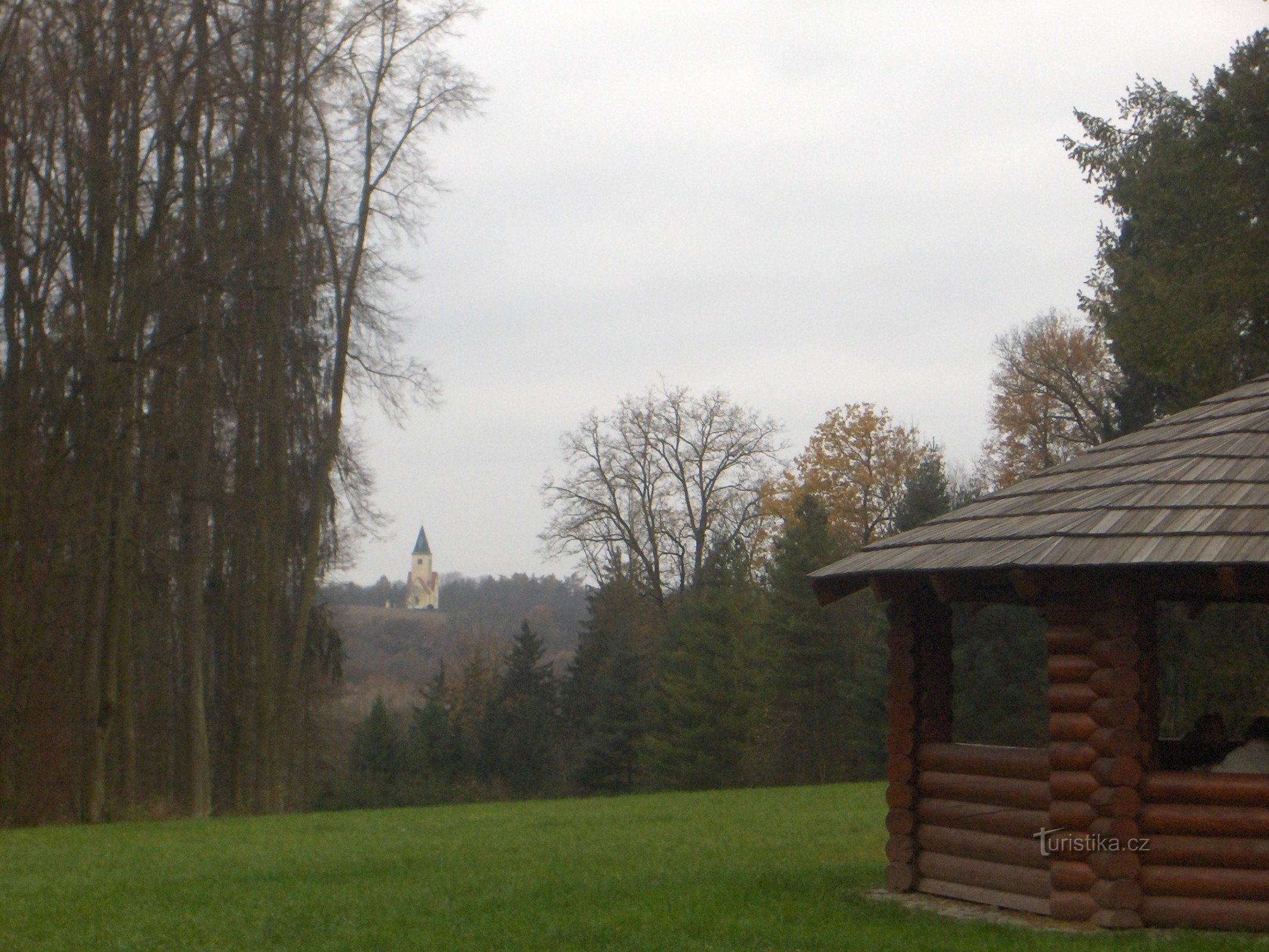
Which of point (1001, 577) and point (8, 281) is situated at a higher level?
point (8, 281)

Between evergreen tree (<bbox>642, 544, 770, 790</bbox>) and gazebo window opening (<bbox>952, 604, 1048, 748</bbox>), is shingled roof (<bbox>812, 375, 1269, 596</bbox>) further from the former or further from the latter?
evergreen tree (<bbox>642, 544, 770, 790</bbox>)

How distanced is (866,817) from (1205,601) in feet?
21.6

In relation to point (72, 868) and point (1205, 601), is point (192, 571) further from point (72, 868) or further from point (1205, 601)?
point (1205, 601)

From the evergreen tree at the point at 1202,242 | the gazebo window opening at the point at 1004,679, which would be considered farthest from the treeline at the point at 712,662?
the evergreen tree at the point at 1202,242

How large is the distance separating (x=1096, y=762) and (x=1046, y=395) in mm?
25969

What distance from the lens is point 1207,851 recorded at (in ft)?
22.9

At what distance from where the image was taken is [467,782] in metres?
34.6

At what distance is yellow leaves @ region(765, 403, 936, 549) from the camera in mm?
35938

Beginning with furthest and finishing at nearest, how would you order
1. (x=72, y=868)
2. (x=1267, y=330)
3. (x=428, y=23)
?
(x=428, y=23) → (x=1267, y=330) → (x=72, y=868)

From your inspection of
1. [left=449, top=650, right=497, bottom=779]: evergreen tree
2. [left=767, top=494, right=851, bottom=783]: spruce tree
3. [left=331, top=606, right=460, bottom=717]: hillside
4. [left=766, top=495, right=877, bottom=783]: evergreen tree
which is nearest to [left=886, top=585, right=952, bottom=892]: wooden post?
[left=766, top=495, right=877, bottom=783]: evergreen tree

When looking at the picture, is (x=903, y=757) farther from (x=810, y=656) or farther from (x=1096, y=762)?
(x=810, y=656)

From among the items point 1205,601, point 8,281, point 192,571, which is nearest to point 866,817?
point 1205,601

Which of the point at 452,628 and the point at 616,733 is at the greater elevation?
the point at 452,628

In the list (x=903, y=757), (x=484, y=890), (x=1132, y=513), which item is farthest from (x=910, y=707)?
(x=484, y=890)
